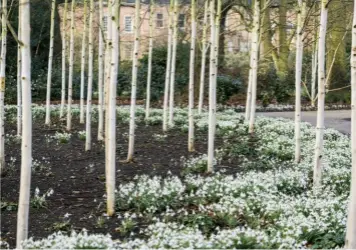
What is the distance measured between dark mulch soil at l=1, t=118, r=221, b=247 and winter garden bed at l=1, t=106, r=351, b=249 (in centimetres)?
2

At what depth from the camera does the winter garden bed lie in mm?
6156

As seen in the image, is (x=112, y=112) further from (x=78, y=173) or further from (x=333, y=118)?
(x=333, y=118)

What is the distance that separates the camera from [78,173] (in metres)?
10.7

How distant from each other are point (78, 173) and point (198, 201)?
3459mm

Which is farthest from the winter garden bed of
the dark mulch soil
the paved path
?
the paved path

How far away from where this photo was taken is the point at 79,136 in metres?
15.5

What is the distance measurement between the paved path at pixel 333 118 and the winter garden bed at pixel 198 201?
6808mm

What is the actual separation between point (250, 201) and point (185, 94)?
21.0 meters

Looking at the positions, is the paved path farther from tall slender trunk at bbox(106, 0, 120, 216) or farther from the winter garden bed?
tall slender trunk at bbox(106, 0, 120, 216)

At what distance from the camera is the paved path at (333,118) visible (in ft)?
66.7

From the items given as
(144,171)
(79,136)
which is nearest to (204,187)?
(144,171)

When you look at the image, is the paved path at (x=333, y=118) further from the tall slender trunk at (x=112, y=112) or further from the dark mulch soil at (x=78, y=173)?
the tall slender trunk at (x=112, y=112)

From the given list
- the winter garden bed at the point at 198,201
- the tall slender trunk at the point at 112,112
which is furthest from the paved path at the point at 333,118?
the tall slender trunk at the point at 112,112

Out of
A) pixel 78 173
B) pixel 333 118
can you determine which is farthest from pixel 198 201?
pixel 333 118
